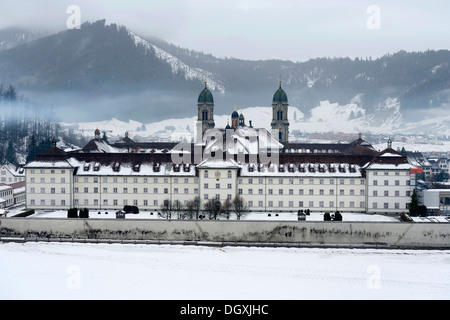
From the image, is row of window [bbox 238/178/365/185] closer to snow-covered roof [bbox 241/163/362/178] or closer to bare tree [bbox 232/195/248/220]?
snow-covered roof [bbox 241/163/362/178]

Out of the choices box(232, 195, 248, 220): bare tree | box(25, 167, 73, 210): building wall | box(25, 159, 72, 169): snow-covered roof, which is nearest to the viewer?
box(232, 195, 248, 220): bare tree

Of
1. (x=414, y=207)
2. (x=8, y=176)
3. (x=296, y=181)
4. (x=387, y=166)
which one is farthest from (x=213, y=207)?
(x=8, y=176)

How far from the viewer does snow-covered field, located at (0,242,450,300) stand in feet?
125

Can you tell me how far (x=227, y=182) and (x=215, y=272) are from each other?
20296 millimetres

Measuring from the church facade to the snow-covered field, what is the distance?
1265 cm

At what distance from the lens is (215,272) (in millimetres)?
42719

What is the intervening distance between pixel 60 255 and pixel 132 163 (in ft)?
62.8

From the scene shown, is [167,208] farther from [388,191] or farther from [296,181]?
[388,191]

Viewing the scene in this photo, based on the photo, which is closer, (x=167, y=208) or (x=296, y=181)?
(x=167, y=208)

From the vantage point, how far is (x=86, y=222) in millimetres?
53031

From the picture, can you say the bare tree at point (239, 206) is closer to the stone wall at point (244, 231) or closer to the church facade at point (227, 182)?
the church facade at point (227, 182)

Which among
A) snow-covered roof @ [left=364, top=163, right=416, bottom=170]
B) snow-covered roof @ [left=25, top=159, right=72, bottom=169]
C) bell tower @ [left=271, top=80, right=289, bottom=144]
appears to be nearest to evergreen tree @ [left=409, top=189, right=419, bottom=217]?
snow-covered roof @ [left=364, top=163, right=416, bottom=170]

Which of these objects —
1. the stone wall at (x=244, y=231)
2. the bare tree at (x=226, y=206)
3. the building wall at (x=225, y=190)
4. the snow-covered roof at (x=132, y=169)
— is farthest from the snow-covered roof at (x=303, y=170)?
the stone wall at (x=244, y=231)
